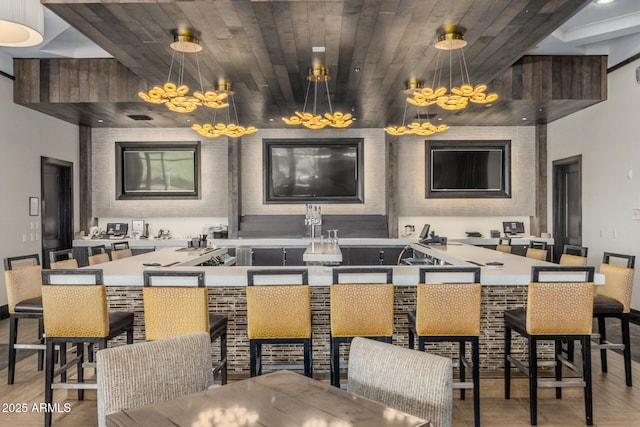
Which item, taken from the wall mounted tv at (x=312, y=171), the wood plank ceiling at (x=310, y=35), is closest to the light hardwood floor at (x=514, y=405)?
the wood plank ceiling at (x=310, y=35)

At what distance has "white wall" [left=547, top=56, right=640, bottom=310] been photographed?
6074 millimetres

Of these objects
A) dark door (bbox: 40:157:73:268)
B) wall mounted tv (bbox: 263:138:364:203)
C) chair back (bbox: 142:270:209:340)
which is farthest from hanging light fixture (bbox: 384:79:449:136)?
dark door (bbox: 40:157:73:268)

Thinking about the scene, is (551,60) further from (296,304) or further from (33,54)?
(33,54)

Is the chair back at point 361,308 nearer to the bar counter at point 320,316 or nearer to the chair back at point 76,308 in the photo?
the bar counter at point 320,316

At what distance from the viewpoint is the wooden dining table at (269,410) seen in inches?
53.5

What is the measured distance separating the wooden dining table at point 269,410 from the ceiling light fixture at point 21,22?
1.87 metres

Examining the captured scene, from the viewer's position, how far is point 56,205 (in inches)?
323

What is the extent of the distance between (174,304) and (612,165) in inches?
253

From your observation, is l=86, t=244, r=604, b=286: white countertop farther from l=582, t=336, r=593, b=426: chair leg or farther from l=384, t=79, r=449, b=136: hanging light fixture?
l=384, t=79, r=449, b=136: hanging light fixture

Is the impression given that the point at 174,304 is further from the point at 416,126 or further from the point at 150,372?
the point at 416,126

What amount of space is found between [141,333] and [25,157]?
4651mm

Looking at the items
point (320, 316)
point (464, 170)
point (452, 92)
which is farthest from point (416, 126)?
point (320, 316)

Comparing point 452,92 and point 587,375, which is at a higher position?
point 452,92

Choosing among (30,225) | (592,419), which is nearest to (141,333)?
(592,419)
